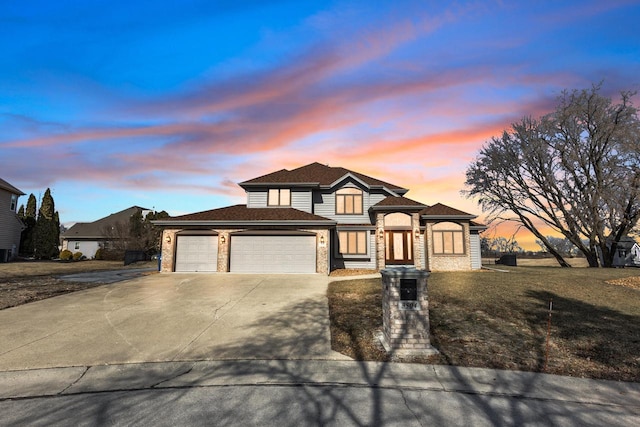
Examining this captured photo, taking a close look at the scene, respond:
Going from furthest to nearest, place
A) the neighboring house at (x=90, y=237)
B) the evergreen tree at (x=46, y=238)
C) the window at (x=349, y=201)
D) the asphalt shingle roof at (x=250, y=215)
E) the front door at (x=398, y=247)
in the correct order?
the neighboring house at (x=90, y=237) < the evergreen tree at (x=46, y=238) < the window at (x=349, y=201) < the front door at (x=398, y=247) < the asphalt shingle roof at (x=250, y=215)

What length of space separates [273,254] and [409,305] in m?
13.9

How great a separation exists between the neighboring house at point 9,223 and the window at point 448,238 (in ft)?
125

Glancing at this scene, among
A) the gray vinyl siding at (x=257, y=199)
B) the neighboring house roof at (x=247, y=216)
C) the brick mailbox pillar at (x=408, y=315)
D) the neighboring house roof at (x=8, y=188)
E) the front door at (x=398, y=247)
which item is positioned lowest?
the brick mailbox pillar at (x=408, y=315)

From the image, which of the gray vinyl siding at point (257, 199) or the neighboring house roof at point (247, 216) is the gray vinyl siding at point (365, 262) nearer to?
the neighboring house roof at point (247, 216)

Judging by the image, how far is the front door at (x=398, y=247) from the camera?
852 inches

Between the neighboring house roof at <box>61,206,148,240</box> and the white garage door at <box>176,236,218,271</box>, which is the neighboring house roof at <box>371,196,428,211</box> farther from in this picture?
the neighboring house roof at <box>61,206,148,240</box>

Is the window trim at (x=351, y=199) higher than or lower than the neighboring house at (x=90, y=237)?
higher

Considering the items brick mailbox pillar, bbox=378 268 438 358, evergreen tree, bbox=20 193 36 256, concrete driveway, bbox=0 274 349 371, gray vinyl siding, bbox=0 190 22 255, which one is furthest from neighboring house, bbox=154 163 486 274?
evergreen tree, bbox=20 193 36 256

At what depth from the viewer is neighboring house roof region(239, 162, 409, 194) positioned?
76.8 feet

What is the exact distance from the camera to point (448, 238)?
871 inches

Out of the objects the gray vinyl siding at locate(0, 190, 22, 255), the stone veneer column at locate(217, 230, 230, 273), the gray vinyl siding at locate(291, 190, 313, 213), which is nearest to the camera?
the stone veneer column at locate(217, 230, 230, 273)

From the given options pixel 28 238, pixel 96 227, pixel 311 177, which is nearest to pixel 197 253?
pixel 311 177

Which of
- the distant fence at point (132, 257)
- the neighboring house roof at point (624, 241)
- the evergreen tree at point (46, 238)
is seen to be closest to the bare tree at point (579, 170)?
the neighboring house roof at point (624, 241)

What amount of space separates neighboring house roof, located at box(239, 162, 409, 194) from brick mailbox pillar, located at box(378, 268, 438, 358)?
16770mm
